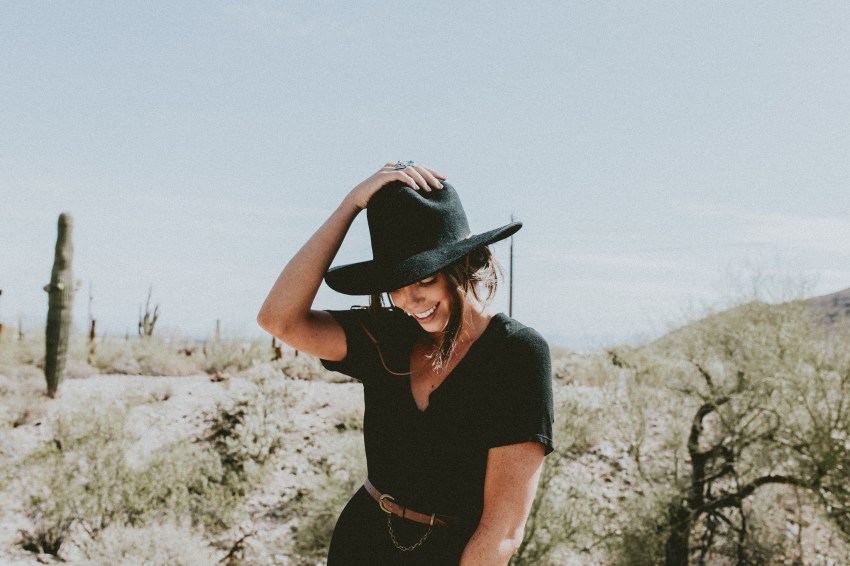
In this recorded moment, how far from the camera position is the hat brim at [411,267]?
154cm

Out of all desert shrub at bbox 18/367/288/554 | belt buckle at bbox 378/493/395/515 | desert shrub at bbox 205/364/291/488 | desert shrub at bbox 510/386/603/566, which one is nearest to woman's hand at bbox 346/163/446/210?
belt buckle at bbox 378/493/395/515

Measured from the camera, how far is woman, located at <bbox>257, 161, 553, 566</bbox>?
1.46 metres

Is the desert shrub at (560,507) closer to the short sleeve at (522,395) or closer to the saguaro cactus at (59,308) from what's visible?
the short sleeve at (522,395)

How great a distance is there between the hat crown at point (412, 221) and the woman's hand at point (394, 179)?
14 millimetres

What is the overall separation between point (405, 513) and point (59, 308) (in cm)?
1279

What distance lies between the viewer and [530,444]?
1.46m

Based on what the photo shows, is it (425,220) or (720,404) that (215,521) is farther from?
(425,220)

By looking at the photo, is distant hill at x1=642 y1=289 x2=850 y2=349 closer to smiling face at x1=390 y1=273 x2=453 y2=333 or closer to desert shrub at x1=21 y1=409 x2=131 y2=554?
desert shrub at x1=21 y1=409 x2=131 y2=554

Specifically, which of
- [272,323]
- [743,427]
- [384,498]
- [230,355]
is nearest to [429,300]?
[272,323]

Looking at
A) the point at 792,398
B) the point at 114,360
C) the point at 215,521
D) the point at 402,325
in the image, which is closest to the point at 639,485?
the point at 792,398

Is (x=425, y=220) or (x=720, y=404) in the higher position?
(x=425, y=220)

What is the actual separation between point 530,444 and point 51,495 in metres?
7.83

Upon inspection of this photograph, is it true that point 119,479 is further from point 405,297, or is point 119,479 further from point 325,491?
point 405,297

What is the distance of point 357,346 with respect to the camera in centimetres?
181
